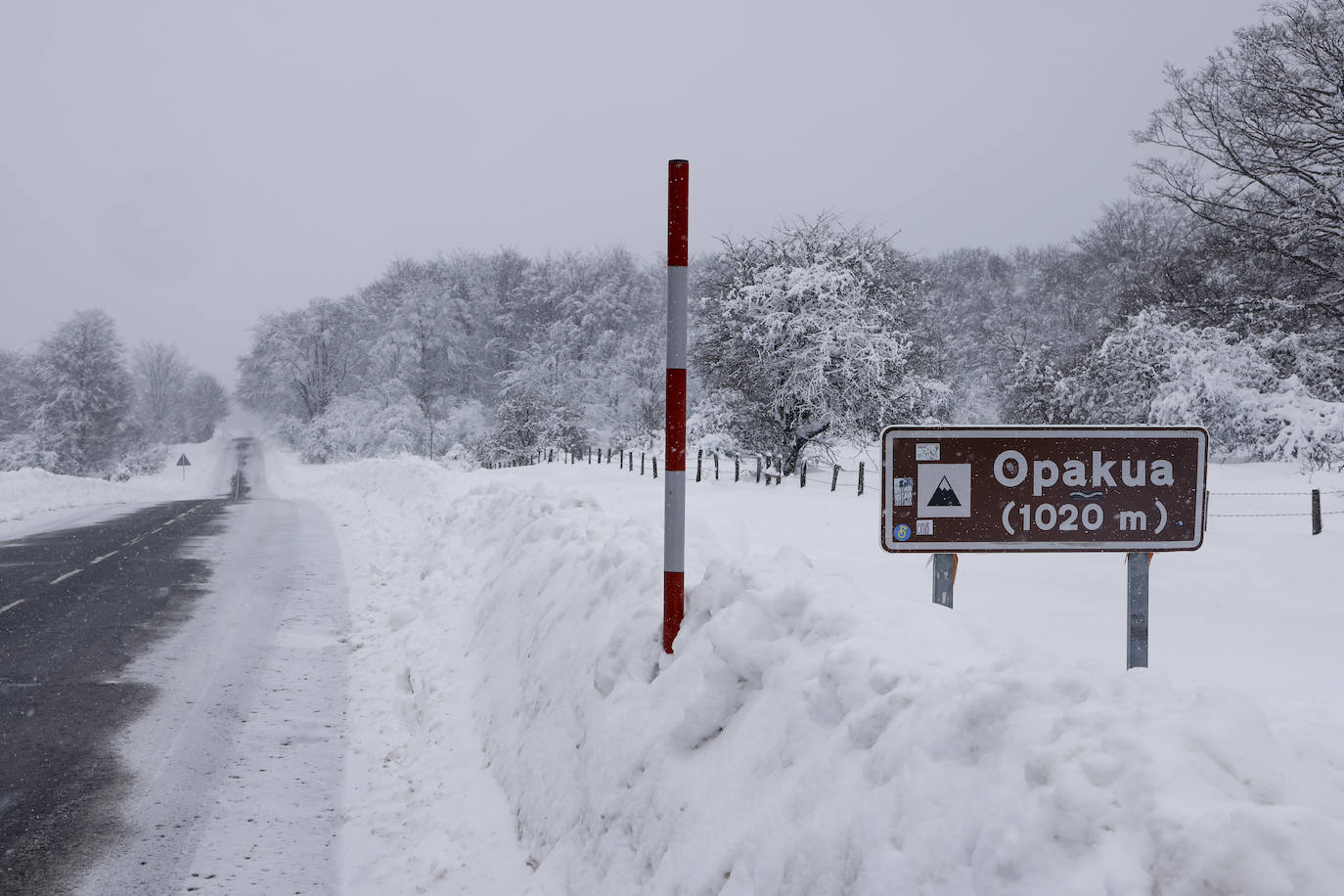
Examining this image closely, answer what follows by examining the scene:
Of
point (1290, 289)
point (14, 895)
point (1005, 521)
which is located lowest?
point (14, 895)

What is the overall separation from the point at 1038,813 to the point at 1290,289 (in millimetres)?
16719

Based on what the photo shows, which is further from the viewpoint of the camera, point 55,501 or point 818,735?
point 55,501

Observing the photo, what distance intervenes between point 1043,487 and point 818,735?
1376 millimetres

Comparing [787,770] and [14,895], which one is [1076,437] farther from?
[14,895]

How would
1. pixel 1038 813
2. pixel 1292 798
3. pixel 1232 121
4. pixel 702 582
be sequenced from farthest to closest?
pixel 1232 121 < pixel 702 582 < pixel 1038 813 < pixel 1292 798

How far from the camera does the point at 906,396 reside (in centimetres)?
2609

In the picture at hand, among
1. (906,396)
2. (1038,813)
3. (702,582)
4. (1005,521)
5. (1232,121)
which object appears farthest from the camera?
(906,396)

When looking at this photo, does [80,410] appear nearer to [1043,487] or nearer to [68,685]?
[68,685]

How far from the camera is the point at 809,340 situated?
2458cm

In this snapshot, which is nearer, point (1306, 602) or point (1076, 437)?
point (1076, 437)

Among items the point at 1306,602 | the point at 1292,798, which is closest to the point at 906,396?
the point at 1306,602

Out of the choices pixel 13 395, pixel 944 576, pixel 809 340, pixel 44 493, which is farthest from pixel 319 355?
pixel 944 576

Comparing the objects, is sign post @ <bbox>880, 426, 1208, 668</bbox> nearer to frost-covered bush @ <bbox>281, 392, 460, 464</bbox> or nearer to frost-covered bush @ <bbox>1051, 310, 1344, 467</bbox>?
frost-covered bush @ <bbox>1051, 310, 1344, 467</bbox>

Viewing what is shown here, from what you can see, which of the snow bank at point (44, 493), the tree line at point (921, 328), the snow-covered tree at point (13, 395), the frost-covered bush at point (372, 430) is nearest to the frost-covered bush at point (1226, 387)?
the tree line at point (921, 328)
